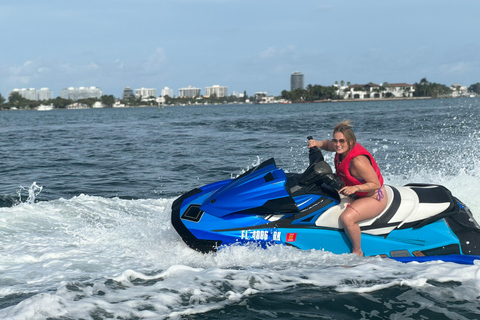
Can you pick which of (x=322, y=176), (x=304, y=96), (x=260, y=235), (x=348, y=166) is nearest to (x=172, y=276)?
(x=260, y=235)

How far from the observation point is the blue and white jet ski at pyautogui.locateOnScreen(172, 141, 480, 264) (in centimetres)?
511

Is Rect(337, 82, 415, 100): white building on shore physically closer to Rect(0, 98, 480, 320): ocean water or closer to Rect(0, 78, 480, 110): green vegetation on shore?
Rect(0, 78, 480, 110): green vegetation on shore

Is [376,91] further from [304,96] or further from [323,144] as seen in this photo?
[323,144]

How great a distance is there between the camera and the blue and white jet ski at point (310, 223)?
16.8 ft

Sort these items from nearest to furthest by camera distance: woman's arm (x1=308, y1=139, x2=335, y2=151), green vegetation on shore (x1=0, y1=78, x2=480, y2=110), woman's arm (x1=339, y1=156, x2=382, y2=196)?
woman's arm (x1=339, y1=156, x2=382, y2=196) → woman's arm (x1=308, y1=139, x2=335, y2=151) → green vegetation on shore (x1=0, y1=78, x2=480, y2=110)

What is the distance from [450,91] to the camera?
159875 mm

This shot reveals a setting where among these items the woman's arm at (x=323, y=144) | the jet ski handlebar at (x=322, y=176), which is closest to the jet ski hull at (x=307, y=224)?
the jet ski handlebar at (x=322, y=176)

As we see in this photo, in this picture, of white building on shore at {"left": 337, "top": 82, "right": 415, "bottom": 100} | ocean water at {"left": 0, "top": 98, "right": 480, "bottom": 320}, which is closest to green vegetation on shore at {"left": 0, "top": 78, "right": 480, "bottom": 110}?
white building on shore at {"left": 337, "top": 82, "right": 415, "bottom": 100}

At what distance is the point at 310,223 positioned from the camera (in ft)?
16.8

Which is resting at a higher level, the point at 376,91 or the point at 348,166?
the point at 376,91

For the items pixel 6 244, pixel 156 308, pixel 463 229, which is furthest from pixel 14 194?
pixel 463 229

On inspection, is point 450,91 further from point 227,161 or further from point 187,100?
point 227,161

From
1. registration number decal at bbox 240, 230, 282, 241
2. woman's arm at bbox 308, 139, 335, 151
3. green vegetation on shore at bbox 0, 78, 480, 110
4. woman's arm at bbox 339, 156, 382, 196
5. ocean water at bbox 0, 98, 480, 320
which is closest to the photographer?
ocean water at bbox 0, 98, 480, 320

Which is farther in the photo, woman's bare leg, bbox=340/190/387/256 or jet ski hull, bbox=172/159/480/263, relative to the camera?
jet ski hull, bbox=172/159/480/263
